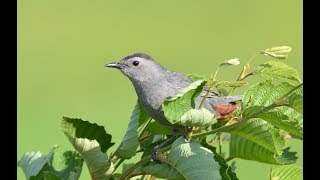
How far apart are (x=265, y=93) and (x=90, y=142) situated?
37cm

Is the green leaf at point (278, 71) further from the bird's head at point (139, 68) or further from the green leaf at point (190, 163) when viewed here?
the bird's head at point (139, 68)

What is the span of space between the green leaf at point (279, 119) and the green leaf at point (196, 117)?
8cm

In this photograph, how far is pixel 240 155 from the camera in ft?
4.97

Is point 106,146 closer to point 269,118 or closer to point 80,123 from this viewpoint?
point 80,123

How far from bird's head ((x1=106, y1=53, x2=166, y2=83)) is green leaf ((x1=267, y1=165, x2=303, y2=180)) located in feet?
3.70

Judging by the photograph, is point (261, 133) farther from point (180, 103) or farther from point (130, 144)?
point (130, 144)

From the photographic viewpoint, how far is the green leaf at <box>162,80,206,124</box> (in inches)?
52.3

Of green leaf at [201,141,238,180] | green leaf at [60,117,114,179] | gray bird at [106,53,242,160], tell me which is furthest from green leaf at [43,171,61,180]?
A: gray bird at [106,53,242,160]

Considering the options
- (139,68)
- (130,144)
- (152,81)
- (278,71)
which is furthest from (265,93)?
(139,68)

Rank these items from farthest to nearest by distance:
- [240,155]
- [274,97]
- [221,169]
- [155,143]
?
[155,143]
[240,155]
[274,97]
[221,169]

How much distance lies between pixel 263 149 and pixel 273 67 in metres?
0.17

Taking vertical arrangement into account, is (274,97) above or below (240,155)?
above

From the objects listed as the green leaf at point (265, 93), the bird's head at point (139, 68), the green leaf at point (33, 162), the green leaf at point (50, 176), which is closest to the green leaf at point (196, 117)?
the green leaf at point (265, 93)
